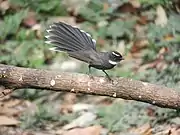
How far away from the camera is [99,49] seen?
23.3ft

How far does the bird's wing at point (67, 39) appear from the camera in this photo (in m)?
4.48

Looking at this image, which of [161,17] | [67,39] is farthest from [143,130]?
Answer: [161,17]

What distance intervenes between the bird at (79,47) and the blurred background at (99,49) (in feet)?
3.31

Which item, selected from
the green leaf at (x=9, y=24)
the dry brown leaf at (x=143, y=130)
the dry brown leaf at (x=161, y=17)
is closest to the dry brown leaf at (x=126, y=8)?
the dry brown leaf at (x=161, y=17)

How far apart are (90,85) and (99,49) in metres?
2.78

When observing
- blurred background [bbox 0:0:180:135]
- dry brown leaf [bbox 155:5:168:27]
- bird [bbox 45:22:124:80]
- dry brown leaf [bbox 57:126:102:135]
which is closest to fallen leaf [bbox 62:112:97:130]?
blurred background [bbox 0:0:180:135]

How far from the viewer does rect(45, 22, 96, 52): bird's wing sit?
448cm

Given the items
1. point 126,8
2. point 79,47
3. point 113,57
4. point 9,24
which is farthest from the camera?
point 126,8

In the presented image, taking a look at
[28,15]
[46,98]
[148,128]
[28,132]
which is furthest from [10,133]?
[28,15]

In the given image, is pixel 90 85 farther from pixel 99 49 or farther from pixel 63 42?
pixel 99 49

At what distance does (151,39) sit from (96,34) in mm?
775

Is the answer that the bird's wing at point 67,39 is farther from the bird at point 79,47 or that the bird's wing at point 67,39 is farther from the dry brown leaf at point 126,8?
the dry brown leaf at point 126,8

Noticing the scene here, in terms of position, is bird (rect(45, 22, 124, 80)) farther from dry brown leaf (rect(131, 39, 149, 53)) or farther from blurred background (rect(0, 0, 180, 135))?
dry brown leaf (rect(131, 39, 149, 53))

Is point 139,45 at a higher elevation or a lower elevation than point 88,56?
higher
